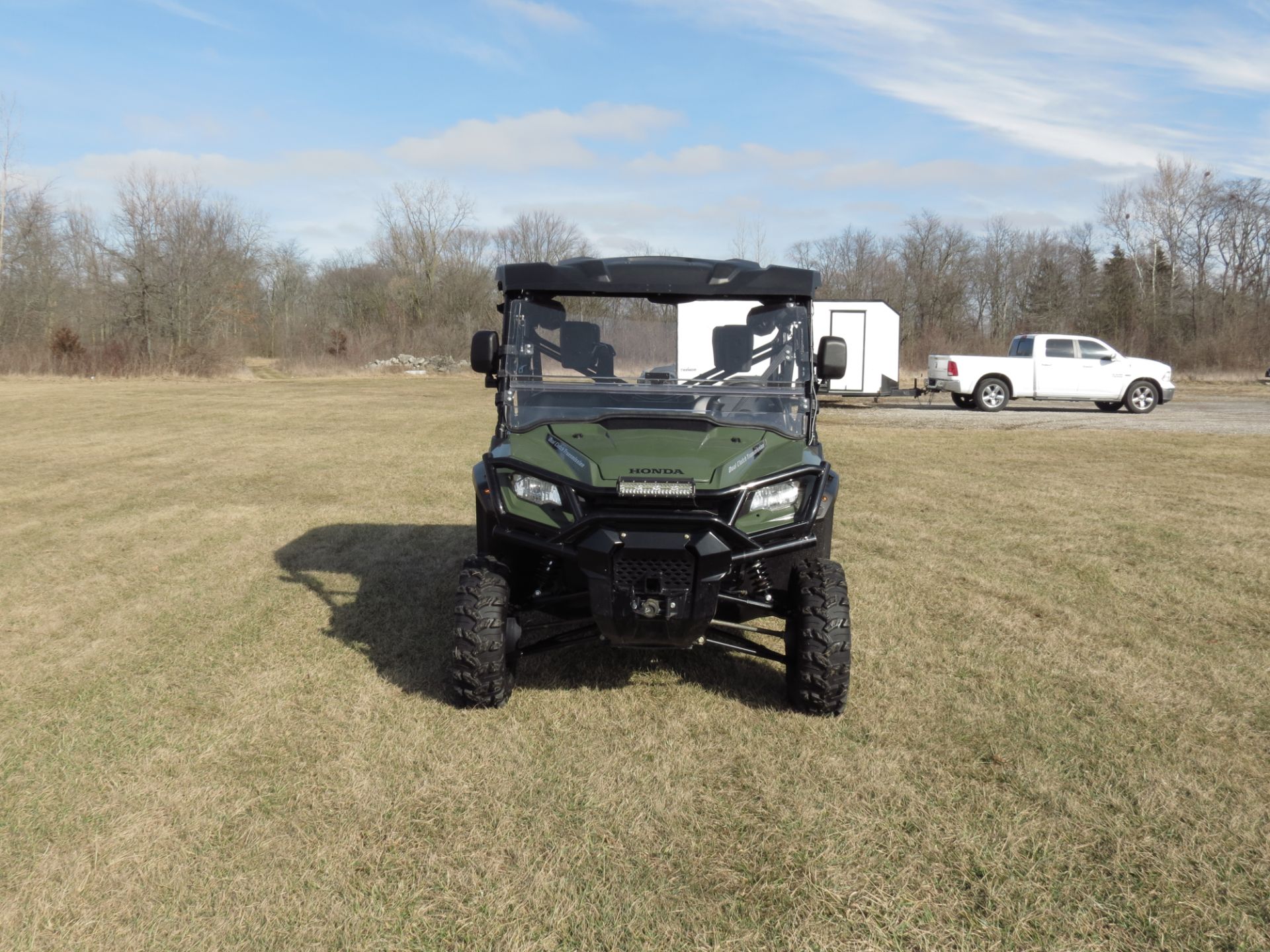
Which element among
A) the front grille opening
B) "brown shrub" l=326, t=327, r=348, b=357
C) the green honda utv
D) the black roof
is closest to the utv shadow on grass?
the green honda utv

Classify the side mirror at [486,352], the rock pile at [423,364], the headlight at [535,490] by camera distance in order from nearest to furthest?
the headlight at [535,490]
the side mirror at [486,352]
the rock pile at [423,364]

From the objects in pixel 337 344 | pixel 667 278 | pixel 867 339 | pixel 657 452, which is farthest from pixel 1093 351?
pixel 337 344

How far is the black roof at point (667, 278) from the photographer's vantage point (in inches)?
198

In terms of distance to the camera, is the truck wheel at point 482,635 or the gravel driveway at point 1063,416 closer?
the truck wheel at point 482,635

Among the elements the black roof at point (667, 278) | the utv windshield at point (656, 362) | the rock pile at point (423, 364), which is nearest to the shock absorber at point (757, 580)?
the utv windshield at point (656, 362)

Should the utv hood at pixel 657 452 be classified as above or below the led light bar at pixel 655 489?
above

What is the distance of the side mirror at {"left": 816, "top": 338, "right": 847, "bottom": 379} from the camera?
4.95m

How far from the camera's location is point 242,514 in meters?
9.48

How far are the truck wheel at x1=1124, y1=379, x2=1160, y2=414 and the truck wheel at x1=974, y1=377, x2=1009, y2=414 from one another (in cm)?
275

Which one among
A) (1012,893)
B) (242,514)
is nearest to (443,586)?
(242,514)

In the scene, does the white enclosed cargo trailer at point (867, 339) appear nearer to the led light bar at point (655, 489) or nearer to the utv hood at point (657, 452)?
the utv hood at point (657, 452)

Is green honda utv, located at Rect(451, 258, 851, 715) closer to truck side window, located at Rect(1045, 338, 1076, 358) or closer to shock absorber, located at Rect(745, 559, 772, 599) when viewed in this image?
shock absorber, located at Rect(745, 559, 772, 599)

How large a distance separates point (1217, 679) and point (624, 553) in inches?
127

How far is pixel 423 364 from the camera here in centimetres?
4728
